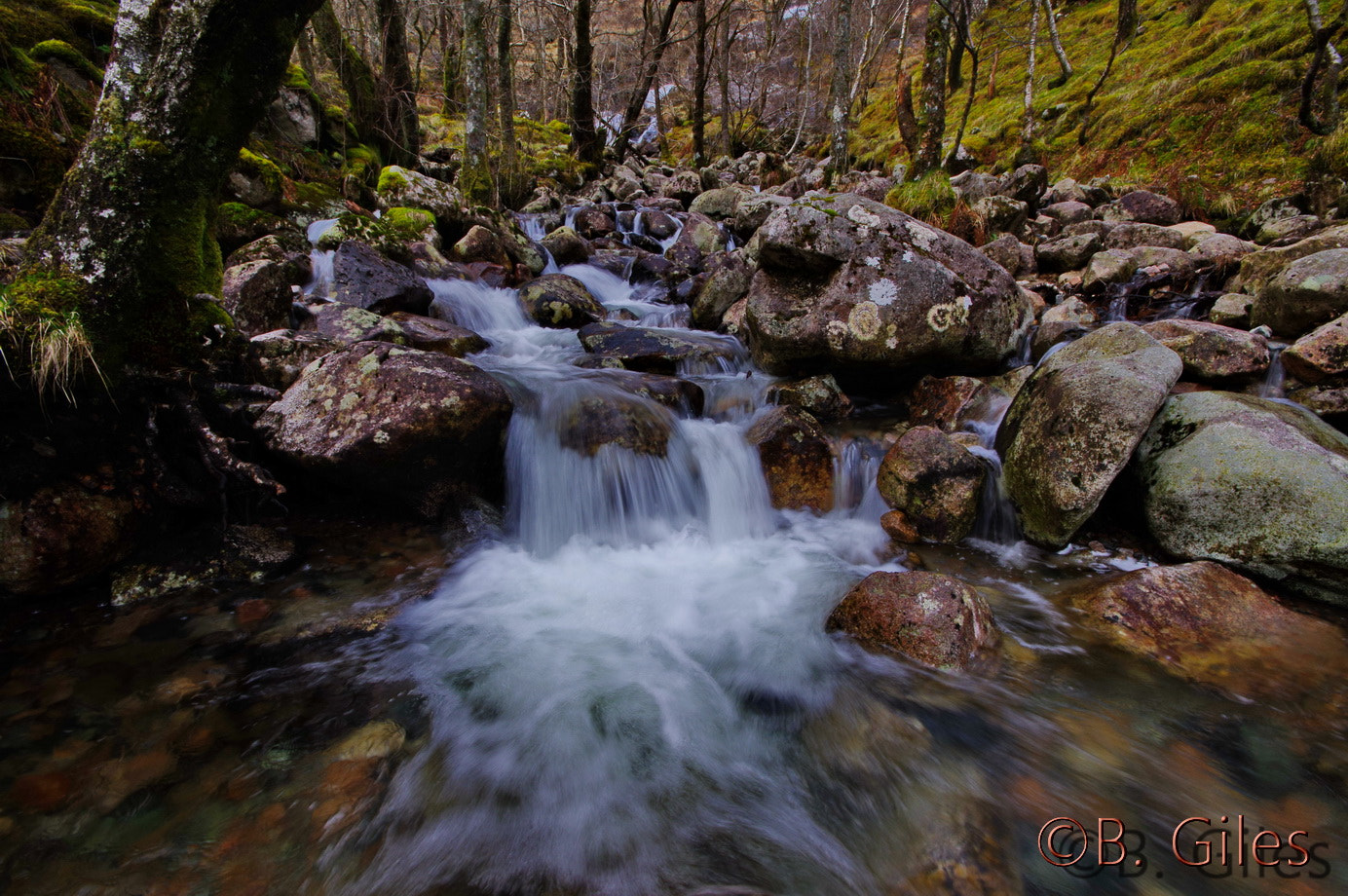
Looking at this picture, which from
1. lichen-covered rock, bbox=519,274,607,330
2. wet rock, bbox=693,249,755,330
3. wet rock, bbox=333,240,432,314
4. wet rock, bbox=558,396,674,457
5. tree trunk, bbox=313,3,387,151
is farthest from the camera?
tree trunk, bbox=313,3,387,151

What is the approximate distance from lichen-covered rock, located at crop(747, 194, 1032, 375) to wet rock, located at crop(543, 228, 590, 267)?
603cm

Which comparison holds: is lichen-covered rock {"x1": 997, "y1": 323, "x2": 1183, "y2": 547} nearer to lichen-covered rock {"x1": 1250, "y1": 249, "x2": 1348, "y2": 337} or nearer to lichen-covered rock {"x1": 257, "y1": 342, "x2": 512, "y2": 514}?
lichen-covered rock {"x1": 1250, "y1": 249, "x2": 1348, "y2": 337}

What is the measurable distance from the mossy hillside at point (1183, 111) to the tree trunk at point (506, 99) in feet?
48.9

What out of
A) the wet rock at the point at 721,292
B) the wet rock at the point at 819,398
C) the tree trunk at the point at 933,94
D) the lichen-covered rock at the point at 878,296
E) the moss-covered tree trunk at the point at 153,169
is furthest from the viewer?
the tree trunk at the point at 933,94

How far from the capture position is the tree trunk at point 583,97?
15.8 m

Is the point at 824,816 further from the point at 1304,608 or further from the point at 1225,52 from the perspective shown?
the point at 1225,52

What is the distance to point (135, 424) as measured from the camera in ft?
11.0

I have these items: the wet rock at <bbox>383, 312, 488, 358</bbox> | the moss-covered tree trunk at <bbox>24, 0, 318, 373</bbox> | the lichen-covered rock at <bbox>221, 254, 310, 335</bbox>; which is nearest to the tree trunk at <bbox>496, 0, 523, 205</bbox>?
the wet rock at <bbox>383, 312, 488, 358</bbox>

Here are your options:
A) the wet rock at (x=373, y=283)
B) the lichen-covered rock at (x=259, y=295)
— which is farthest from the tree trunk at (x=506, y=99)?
the lichen-covered rock at (x=259, y=295)

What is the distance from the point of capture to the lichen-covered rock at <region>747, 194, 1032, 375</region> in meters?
5.80

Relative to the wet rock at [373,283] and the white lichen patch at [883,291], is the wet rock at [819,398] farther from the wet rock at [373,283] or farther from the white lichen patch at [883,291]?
the wet rock at [373,283]

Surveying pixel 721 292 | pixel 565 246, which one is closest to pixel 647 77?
pixel 565 246

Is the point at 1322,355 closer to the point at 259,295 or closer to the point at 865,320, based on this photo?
the point at 865,320

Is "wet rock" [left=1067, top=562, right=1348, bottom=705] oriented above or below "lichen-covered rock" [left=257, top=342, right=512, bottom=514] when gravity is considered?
below
